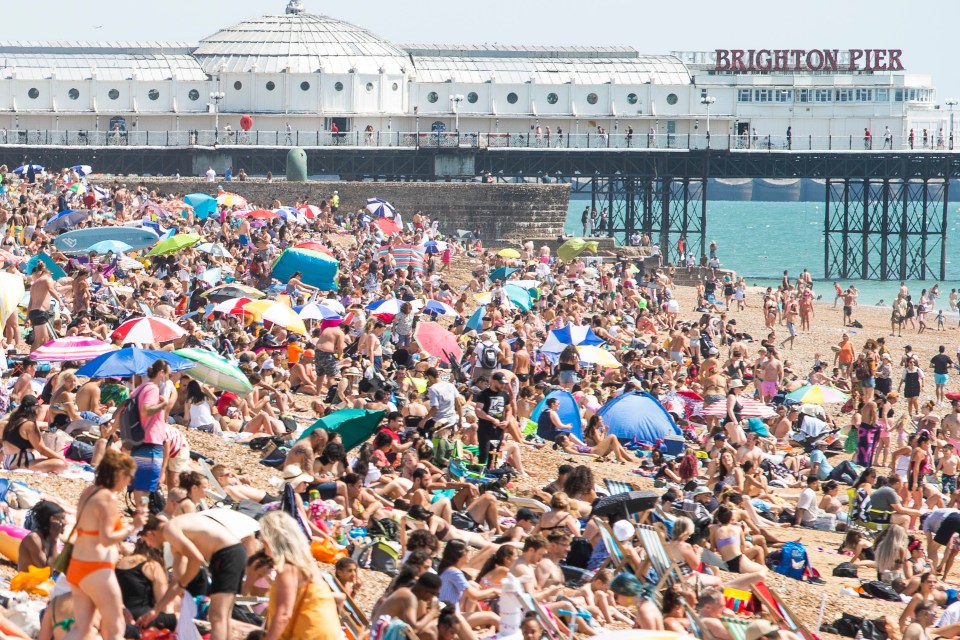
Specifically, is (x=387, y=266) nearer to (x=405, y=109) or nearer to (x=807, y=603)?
(x=807, y=603)

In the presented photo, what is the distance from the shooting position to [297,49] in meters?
53.0

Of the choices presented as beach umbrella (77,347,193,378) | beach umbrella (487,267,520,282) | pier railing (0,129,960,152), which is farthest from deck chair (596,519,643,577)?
pier railing (0,129,960,152)

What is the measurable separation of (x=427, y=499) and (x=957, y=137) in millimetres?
44486

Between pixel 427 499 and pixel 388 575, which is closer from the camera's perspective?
pixel 388 575

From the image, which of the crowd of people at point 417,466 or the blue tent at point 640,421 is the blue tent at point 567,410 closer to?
the crowd of people at point 417,466

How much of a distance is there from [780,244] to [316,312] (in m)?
90.2

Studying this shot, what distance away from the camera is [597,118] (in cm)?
5266

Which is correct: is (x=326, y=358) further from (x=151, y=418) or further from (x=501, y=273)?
(x=501, y=273)

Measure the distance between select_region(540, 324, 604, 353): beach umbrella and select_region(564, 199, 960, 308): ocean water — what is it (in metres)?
28.3

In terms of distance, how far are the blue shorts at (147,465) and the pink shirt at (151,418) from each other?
0.06 meters

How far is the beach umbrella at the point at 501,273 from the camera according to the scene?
3174 centimetres

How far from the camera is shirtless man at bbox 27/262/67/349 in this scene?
15.9 meters

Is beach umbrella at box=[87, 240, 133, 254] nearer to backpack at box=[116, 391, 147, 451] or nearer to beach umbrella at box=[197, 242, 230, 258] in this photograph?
beach umbrella at box=[197, 242, 230, 258]

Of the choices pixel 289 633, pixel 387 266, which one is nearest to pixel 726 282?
pixel 387 266
